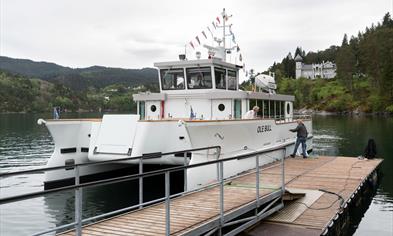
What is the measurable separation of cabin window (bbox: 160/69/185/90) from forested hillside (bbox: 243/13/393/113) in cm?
8094

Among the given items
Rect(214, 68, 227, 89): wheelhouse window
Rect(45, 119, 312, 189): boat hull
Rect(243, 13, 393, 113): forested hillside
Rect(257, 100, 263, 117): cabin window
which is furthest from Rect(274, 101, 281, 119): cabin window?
Rect(243, 13, 393, 113): forested hillside

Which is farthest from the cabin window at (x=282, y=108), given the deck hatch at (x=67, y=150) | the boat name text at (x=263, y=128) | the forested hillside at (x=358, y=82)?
the forested hillside at (x=358, y=82)

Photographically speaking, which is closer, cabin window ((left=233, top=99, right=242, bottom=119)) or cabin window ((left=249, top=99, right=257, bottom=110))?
cabin window ((left=233, top=99, right=242, bottom=119))

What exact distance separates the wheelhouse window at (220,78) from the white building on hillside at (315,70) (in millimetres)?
154545

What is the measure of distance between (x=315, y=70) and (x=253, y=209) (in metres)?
173

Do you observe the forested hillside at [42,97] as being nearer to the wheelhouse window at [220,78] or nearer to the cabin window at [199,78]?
the wheelhouse window at [220,78]

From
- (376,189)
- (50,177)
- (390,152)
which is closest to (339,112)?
(390,152)

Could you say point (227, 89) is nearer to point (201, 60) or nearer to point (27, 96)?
point (201, 60)

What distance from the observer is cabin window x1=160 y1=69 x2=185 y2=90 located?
18.5 meters

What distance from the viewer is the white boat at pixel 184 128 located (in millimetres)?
14148

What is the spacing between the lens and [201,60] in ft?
58.7

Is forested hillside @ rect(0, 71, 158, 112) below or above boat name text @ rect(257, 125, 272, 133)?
above

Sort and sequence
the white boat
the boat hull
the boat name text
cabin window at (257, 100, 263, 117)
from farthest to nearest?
cabin window at (257, 100, 263, 117), the boat name text, the white boat, the boat hull

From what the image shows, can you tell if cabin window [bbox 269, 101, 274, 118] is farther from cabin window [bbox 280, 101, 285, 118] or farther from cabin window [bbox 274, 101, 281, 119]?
cabin window [bbox 280, 101, 285, 118]
